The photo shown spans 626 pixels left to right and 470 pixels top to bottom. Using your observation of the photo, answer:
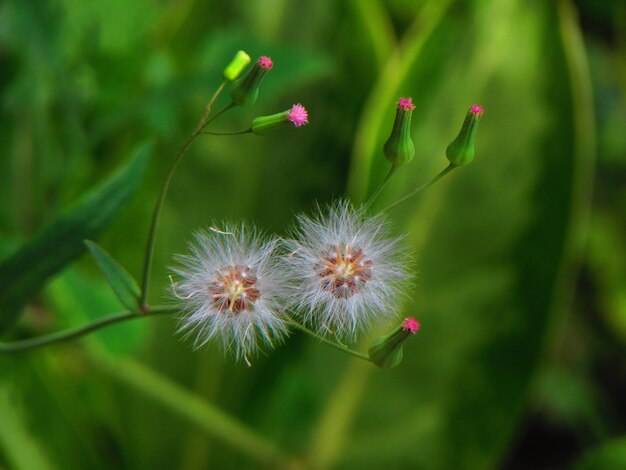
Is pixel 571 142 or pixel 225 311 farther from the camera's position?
pixel 571 142

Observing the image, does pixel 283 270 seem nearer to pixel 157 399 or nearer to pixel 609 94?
pixel 157 399

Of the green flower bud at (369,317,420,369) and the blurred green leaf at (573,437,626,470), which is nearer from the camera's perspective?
the green flower bud at (369,317,420,369)

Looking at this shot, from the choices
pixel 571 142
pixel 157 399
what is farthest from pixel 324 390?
pixel 571 142

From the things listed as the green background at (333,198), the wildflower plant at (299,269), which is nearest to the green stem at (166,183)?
the wildflower plant at (299,269)

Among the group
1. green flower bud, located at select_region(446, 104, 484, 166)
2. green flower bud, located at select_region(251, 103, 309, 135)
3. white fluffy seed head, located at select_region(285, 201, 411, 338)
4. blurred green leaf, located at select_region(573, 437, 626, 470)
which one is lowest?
white fluffy seed head, located at select_region(285, 201, 411, 338)

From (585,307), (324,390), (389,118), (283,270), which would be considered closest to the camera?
(283,270)

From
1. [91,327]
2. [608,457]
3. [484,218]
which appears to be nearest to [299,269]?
[91,327]

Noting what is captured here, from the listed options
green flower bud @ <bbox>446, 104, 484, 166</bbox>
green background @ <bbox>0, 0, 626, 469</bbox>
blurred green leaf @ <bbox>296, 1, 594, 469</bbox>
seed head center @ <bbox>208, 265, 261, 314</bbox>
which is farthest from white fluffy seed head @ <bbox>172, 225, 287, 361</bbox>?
blurred green leaf @ <bbox>296, 1, 594, 469</bbox>

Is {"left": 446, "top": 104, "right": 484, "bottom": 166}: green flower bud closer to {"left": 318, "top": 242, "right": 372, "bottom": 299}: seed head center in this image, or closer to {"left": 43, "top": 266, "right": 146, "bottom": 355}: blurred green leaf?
{"left": 318, "top": 242, "right": 372, "bottom": 299}: seed head center

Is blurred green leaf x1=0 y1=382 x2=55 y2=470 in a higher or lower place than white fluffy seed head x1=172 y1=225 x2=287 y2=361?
higher
